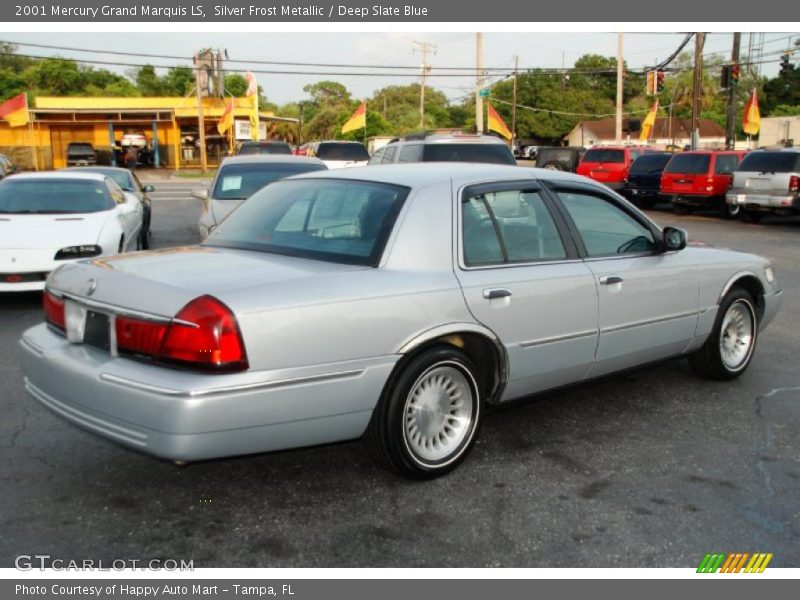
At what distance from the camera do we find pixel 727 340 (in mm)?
6020

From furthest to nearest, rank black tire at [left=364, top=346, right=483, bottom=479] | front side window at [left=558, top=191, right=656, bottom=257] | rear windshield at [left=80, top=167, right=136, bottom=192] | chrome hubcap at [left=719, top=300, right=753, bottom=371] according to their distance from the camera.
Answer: rear windshield at [left=80, top=167, right=136, bottom=192]
chrome hubcap at [left=719, top=300, right=753, bottom=371]
front side window at [left=558, top=191, right=656, bottom=257]
black tire at [left=364, top=346, right=483, bottom=479]

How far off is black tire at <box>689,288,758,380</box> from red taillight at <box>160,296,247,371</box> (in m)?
3.66

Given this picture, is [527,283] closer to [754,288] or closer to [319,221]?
[319,221]

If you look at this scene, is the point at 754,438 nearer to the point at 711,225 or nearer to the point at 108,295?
the point at 108,295

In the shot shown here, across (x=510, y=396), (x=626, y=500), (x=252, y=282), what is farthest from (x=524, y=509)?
(x=252, y=282)

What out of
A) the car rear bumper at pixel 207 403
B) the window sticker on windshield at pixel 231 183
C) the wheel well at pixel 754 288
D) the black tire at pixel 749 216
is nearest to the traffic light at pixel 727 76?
the black tire at pixel 749 216

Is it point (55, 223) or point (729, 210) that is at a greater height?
point (55, 223)

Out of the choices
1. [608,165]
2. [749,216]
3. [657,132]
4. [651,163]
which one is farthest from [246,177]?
[657,132]

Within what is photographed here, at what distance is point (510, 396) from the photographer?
14.9ft

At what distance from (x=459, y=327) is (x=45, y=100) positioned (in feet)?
157

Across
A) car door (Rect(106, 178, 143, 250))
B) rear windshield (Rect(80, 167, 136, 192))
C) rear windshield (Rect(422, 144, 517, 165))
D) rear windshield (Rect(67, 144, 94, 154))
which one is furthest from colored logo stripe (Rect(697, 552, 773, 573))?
rear windshield (Rect(67, 144, 94, 154))

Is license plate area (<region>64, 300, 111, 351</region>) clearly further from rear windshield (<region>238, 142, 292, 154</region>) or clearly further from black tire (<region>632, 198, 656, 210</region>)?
black tire (<region>632, 198, 656, 210</region>)

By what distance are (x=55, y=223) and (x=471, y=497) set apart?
6.62m

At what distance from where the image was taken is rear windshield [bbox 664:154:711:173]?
67.4 feet
